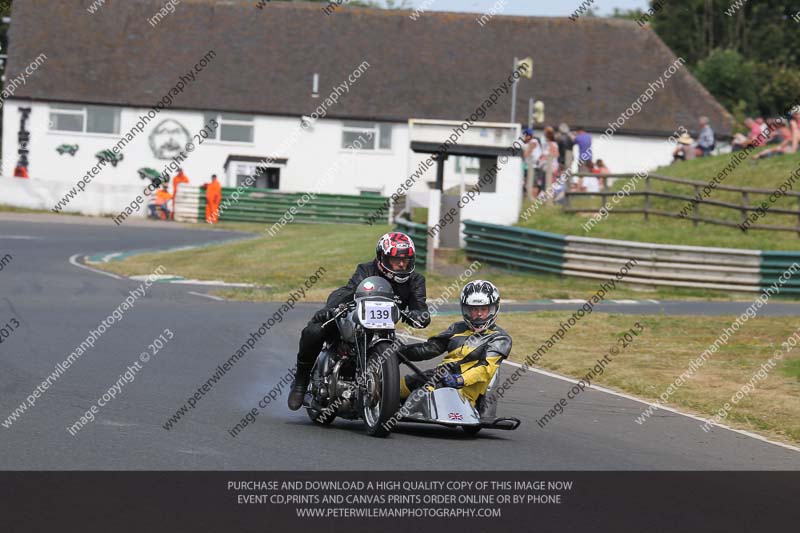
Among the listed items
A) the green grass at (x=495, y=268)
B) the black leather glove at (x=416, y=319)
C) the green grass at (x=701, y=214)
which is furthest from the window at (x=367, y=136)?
the black leather glove at (x=416, y=319)

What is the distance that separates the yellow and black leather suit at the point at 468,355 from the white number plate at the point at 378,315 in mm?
611

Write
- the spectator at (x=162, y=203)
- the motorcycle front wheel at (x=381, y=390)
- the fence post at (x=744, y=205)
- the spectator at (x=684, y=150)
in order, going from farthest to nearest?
the spectator at (x=162, y=203) < the spectator at (x=684, y=150) < the fence post at (x=744, y=205) < the motorcycle front wheel at (x=381, y=390)

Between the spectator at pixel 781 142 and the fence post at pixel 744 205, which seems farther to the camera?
the spectator at pixel 781 142

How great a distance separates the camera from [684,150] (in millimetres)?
38469

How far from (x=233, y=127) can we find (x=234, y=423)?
45.5 metres

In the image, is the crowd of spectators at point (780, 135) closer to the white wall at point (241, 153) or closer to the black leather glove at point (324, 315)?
the white wall at point (241, 153)

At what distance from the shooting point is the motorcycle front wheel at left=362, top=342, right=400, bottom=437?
942 cm

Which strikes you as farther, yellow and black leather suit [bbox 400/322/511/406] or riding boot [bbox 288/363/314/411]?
riding boot [bbox 288/363/314/411]

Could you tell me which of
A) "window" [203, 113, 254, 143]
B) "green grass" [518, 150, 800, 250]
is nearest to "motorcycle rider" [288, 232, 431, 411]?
"green grass" [518, 150, 800, 250]

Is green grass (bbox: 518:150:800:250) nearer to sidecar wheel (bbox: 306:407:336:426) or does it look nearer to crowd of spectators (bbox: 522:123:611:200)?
crowd of spectators (bbox: 522:123:611:200)

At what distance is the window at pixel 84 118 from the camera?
54.8 meters

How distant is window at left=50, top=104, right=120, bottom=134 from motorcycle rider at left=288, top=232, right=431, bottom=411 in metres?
46.0

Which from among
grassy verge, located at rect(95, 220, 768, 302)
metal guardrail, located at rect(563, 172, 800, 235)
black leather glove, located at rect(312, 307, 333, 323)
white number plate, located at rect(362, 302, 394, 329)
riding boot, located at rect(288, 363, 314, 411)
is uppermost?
metal guardrail, located at rect(563, 172, 800, 235)
